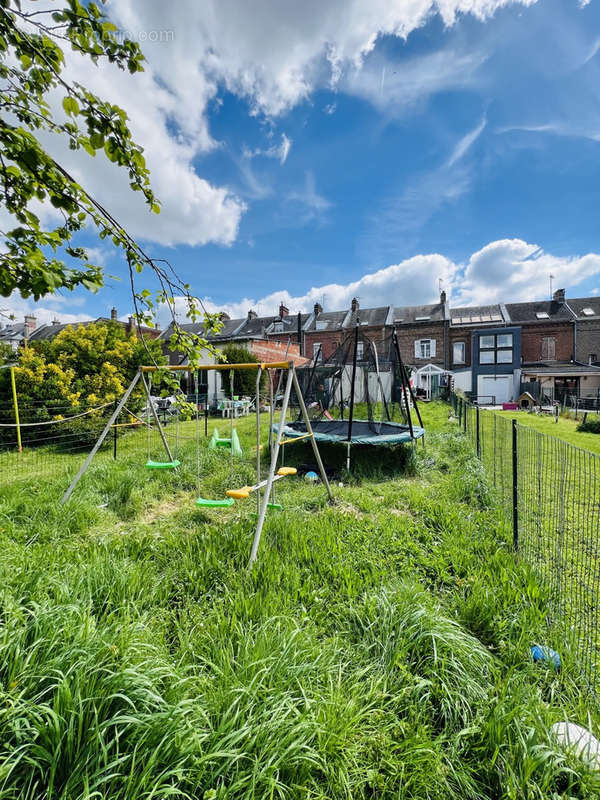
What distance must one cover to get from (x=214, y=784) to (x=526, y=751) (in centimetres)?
128

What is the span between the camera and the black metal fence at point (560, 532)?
7.34ft

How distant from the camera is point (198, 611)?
245 centimetres

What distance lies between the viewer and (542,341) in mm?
27641

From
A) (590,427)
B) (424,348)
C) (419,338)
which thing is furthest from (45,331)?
(590,427)

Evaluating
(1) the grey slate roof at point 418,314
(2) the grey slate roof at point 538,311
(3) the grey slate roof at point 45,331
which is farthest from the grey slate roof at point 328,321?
(3) the grey slate roof at point 45,331

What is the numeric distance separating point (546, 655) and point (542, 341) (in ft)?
104

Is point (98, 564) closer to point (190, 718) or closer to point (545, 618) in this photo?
point (190, 718)

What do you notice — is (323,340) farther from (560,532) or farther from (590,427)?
(560,532)

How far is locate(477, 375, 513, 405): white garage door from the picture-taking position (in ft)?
86.9

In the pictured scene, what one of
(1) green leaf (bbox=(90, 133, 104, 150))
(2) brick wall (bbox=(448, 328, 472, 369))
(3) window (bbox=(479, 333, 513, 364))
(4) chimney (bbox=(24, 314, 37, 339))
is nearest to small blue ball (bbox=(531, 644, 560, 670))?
(1) green leaf (bbox=(90, 133, 104, 150))

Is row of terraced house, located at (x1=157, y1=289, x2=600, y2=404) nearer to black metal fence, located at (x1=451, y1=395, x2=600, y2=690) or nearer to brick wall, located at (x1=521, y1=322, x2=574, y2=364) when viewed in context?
brick wall, located at (x1=521, y1=322, x2=574, y2=364)

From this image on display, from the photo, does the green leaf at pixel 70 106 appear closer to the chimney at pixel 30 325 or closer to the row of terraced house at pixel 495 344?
the row of terraced house at pixel 495 344

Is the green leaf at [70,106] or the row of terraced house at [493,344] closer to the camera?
the green leaf at [70,106]

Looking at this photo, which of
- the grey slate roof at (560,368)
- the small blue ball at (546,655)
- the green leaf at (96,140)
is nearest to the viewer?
the green leaf at (96,140)
